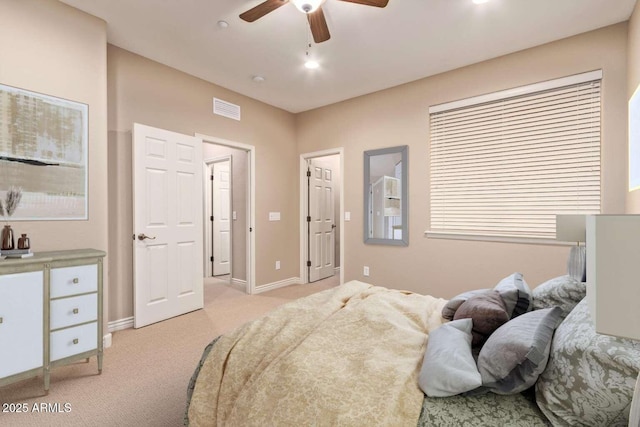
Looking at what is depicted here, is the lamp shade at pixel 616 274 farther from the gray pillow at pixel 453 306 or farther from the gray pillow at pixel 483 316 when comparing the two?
the gray pillow at pixel 453 306

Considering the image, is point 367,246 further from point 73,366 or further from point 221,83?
point 73,366

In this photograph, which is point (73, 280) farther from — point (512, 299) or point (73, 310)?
point (512, 299)

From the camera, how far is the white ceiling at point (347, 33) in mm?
2547

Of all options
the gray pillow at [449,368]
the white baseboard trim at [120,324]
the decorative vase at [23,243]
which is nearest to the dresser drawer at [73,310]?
the decorative vase at [23,243]

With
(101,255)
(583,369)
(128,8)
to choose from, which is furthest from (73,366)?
(583,369)

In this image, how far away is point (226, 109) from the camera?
13.8 ft

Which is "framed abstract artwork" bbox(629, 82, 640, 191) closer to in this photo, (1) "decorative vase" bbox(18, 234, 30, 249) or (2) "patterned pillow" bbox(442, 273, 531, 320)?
(2) "patterned pillow" bbox(442, 273, 531, 320)

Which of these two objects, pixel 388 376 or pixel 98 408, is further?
pixel 98 408

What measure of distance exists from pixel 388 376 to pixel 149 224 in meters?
3.06

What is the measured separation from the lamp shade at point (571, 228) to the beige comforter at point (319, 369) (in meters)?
0.96

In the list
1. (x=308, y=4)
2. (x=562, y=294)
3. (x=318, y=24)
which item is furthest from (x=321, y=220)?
(x=562, y=294)

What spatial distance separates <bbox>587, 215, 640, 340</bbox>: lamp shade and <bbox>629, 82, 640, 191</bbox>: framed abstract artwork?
7.90 feet

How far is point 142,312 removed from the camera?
3.24 m

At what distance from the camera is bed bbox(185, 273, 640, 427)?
3.05 feet
